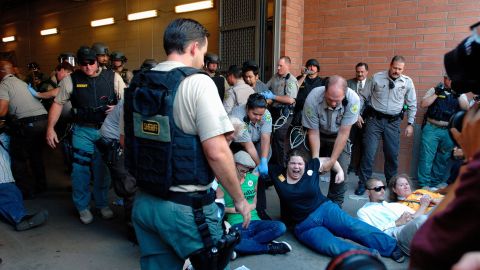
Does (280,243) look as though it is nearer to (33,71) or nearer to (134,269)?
(134,269)

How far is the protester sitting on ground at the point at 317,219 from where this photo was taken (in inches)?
122

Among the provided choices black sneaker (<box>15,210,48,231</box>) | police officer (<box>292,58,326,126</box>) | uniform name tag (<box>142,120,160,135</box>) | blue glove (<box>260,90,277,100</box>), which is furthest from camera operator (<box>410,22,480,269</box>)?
police officer (<box>292,58,326,126</box>)

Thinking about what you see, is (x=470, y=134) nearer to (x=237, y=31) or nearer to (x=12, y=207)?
(x=12, y=207)

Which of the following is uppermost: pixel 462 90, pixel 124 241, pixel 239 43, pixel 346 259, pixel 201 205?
pixel 239 43

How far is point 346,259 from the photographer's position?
876 mm

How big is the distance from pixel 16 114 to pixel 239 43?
143 inches

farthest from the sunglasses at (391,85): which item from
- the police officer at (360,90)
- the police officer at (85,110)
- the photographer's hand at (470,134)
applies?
the photographer's hand at (470,134)

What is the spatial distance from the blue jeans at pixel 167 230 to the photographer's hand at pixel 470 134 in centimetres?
114

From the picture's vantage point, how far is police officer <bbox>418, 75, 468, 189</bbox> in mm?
4848

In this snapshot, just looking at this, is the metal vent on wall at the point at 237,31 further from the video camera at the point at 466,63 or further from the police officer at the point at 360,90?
the video camera at the point at 466,63

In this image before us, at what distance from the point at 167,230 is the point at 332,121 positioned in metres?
2.44

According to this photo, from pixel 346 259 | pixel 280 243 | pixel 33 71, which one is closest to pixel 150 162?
pixel 346 259

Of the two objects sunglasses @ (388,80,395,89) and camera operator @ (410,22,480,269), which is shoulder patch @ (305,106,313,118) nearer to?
sunglasses @ (388,80,395,89)

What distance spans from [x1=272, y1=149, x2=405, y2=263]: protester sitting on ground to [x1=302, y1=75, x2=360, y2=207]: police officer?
0.22 metres
